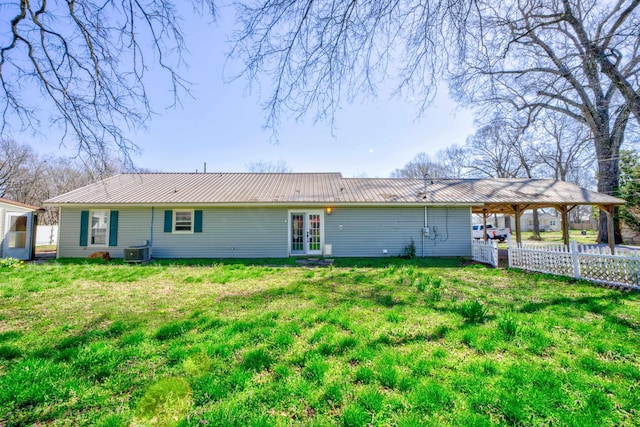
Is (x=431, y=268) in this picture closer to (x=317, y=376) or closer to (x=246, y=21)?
(x=317, y=376)

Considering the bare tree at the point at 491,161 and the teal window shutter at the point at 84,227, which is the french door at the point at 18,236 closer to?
the teal window shutter at the point at 84,227

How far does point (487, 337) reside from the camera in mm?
3316

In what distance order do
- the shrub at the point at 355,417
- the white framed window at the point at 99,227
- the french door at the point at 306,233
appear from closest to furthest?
the shrub at the point at 355,417 → the white framed window at the point at 99,227 → the french door at the point at 306,233

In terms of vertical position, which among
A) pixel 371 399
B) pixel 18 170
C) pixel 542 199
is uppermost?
pixel 18 170

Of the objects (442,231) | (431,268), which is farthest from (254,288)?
(442,231)

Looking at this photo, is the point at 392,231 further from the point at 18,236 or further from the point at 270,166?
the point at 270,166

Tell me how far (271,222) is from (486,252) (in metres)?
8.31

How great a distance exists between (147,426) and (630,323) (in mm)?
5867

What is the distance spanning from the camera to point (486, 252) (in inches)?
380

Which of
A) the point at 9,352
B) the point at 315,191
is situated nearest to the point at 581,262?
the point at 315,191

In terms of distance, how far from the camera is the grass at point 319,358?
81.0 inches

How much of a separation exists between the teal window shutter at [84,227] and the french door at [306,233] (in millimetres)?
8437

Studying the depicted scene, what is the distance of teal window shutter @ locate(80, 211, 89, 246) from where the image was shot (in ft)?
36.8

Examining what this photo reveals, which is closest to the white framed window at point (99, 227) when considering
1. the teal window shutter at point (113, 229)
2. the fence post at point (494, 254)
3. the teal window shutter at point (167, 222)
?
the teal window shutter at point (113, 229)
